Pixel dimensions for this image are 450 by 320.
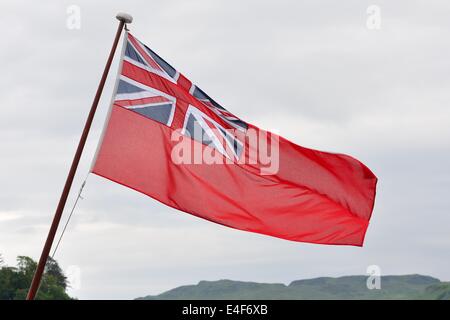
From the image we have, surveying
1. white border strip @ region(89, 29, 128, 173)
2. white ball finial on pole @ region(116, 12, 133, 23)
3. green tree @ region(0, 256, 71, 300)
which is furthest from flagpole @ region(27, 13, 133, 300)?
green tree @ region(0, 256, 71, 300)

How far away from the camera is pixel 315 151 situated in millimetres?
21719

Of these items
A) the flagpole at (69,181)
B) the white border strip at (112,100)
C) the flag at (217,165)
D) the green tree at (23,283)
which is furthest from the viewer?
the green tree at (23,283)

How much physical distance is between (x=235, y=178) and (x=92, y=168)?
153 inches

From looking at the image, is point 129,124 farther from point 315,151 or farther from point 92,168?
point 315,151

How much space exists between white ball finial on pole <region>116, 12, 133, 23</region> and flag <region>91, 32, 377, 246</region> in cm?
74

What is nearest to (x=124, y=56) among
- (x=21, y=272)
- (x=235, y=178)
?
(x=235, y=178)

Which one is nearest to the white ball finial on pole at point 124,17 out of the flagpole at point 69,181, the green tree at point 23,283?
the flagpole at point 69,181

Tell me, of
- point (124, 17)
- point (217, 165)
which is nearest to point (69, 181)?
point (217, 165)

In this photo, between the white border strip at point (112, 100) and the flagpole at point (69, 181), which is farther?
the white border strip at point (112, 100)

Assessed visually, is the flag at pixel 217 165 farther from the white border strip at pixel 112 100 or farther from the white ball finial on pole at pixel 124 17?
the white ball finial on pole at pixel 124 17

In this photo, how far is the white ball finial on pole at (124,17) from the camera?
20875 mm

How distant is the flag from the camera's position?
20812 millimetres

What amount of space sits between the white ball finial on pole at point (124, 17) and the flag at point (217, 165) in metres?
0.74
